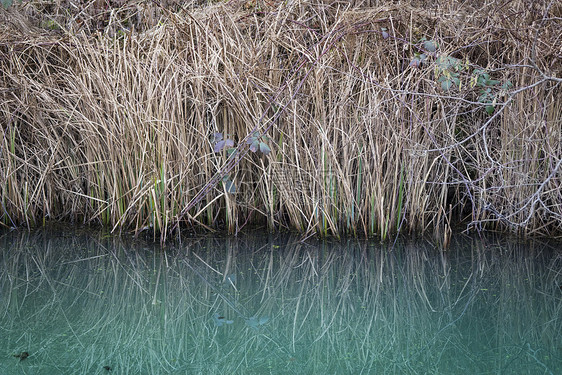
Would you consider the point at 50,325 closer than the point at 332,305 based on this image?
Yes

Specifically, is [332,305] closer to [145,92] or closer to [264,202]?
[264,202]

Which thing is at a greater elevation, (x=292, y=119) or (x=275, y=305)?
(x=292, y=119)

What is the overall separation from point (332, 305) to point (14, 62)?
2086 millimetres

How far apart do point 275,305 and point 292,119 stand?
1010 millimetres

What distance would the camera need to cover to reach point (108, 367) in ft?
5.07

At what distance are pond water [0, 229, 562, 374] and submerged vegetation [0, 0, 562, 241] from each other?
185mm

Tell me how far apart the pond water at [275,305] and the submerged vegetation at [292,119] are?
0.61ft

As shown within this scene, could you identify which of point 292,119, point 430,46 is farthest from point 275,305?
point 430,46

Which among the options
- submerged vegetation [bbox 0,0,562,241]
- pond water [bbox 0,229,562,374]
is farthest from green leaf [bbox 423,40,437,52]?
pond water [bbox 0,229,562,374]

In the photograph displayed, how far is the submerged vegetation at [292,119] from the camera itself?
264 cm

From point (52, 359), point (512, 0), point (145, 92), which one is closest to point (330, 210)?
point (145, 92)

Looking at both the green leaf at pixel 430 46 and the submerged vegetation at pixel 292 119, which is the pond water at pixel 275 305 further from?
the green leaf at pixel 430 46

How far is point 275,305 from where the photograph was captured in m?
2.03

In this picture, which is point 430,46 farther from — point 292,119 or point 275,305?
point 275,305
